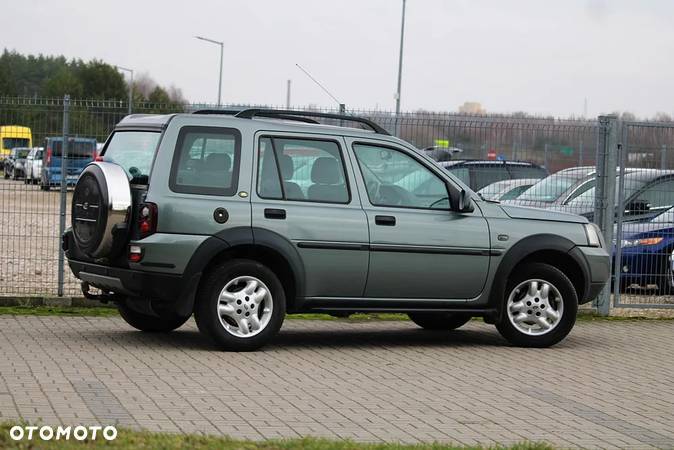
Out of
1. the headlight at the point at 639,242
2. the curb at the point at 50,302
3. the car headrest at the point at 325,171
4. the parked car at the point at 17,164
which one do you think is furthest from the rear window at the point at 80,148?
the headlight at the point at 639,242

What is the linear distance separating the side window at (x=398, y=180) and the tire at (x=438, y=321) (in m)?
1.63

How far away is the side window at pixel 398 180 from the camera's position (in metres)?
11.2

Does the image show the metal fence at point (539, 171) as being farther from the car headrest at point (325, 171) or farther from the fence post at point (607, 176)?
the car headrest at point (325, 171)

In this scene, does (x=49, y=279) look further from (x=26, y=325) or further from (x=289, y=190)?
(x=289, y=190)

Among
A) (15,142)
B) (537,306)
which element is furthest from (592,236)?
(15,142)

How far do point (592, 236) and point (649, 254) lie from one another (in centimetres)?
291

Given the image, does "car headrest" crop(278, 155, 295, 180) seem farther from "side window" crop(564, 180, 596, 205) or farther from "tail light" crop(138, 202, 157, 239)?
"side window" crop(564, 180, 596, 205)

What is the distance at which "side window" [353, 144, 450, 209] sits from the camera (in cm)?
1116

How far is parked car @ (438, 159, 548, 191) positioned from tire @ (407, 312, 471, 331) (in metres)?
1.72

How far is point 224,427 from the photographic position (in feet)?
23.7

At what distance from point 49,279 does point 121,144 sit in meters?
4.02

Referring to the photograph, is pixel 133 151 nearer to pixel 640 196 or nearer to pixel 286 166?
pixel 286 166

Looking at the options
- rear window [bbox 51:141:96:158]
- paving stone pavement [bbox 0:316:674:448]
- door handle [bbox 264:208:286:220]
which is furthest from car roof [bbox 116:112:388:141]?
rear window [bbox 51:141:96:158]

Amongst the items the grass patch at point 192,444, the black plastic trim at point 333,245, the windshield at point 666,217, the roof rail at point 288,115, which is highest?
the roof rail at point 288,115
